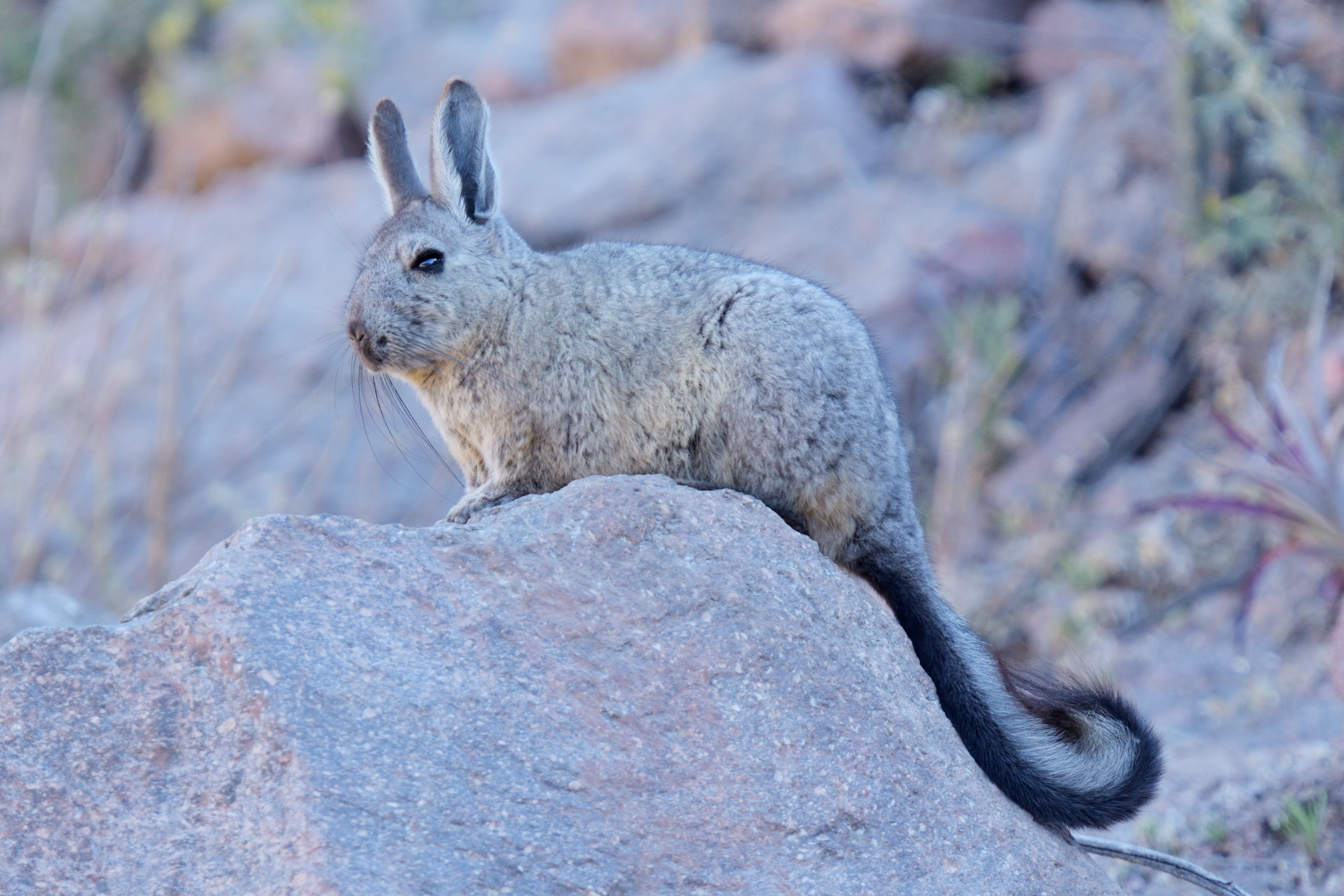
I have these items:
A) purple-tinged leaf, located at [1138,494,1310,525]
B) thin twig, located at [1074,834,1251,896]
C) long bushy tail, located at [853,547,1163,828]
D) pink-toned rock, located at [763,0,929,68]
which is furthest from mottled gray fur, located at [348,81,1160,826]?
pink-toned rock, located at [763,0,929,68]

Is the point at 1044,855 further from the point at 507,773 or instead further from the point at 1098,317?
the point at 1098,317

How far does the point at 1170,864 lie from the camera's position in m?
4.79

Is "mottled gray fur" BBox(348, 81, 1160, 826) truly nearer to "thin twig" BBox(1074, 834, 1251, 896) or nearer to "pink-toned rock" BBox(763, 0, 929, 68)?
"thin twig" BBox(1074, 834, 1251, 896)

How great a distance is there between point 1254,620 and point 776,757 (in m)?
6.56

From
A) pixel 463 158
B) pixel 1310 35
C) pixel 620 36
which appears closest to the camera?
pixel 463 158

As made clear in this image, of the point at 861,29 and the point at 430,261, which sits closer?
the point at 430,261

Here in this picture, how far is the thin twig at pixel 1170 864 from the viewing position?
4730mm

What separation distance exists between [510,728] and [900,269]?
29.0 ft

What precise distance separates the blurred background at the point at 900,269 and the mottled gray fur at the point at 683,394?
2.75 m

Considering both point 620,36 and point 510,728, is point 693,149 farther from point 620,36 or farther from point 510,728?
point 510,728

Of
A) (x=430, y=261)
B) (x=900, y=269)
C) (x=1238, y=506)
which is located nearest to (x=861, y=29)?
(x=900, y=269)

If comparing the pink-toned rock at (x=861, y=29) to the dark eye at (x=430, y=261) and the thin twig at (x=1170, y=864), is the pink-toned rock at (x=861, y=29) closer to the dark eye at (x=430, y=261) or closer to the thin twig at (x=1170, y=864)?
the dark eye at (x=430, y=261)

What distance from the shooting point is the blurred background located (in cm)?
969

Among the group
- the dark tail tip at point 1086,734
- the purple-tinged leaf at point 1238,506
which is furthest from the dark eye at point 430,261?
the purple-tinged leaf at point 1238,506
